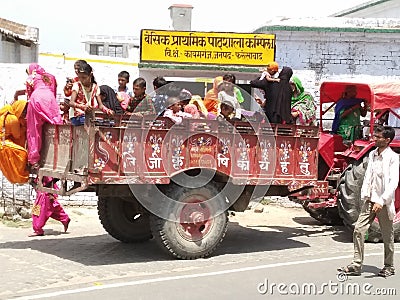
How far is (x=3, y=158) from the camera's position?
28.9ft

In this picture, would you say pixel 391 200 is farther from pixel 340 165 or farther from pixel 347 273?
pixel 340 165

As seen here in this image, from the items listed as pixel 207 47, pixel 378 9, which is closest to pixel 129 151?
pixel 207 47

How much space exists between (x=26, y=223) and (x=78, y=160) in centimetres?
360

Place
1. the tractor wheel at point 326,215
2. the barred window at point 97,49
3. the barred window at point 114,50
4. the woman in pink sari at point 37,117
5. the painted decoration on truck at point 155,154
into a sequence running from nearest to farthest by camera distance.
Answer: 1. the painted decoration on truck at point 155,154
2. the woman in pink sari at point 37,117
3. the tractor wheel at point 326,215
4. the barred window at point 114,50
5. the barred window at point 97,49

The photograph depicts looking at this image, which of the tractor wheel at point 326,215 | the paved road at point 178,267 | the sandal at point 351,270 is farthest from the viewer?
the tractor wheel at point 326,215

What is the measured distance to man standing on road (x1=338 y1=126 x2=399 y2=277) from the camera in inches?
298

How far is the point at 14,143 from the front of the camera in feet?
29.1

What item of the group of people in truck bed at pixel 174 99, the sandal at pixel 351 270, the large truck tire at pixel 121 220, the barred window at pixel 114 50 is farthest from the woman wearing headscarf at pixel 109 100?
the barred window at pixel 114 50

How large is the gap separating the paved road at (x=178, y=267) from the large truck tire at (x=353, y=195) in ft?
0.93

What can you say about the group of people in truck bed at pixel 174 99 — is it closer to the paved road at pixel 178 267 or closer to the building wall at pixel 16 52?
the paved road at pixel 178 267

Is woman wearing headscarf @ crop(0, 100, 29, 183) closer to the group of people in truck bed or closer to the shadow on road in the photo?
the group of people in truck bed

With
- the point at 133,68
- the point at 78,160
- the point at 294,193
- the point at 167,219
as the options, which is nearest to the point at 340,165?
the point at 294,193

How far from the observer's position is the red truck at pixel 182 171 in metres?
7.83

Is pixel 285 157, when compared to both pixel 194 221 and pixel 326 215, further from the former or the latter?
pixel 326 215
